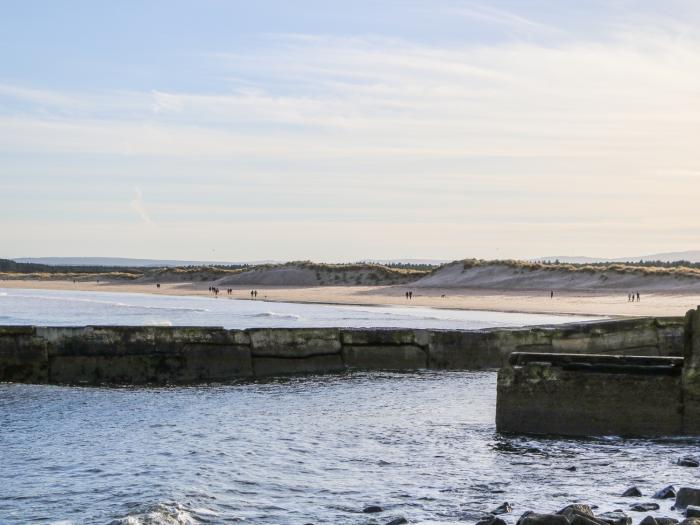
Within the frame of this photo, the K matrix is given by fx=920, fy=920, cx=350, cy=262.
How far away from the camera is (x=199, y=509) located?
23.9ft

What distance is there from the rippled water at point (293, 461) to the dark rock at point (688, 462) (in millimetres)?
146

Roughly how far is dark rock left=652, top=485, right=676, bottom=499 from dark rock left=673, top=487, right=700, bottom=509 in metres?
0.29

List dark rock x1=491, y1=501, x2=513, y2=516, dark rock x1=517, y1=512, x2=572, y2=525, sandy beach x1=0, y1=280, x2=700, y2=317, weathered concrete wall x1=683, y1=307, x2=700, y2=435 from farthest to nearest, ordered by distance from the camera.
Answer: sandy beach x1=0, y1=280, x2=700, y2=317 → weathered concrete wall x1=683, y1=307, x2=700, y2=435 → dark rock x1=491, y1=501, x2=513, y2=516 → dark rock x1=517, y1=512, x2=572, y2=525

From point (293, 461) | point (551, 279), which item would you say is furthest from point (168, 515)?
point (551, 279)

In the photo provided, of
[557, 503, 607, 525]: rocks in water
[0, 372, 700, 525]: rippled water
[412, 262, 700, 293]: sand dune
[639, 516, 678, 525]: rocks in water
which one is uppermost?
[412, 262, 700, 293]: sand dune

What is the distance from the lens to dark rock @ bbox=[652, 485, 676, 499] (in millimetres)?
7488

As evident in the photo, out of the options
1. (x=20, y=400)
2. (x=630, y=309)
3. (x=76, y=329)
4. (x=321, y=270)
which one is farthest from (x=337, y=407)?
(x=321, y=270)

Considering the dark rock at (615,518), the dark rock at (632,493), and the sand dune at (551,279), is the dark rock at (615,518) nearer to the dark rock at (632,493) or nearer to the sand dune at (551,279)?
the dark rock at (632,493)

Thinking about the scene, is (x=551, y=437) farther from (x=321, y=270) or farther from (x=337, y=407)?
(x=321, y=270)

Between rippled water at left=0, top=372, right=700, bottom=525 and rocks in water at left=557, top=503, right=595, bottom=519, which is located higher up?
rocks in water at left=557, top=503, right=595, bottom=519

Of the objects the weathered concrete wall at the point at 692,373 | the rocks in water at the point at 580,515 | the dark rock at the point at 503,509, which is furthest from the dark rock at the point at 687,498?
the weathered concrete wall at the point at 692,373

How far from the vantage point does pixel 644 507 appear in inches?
280

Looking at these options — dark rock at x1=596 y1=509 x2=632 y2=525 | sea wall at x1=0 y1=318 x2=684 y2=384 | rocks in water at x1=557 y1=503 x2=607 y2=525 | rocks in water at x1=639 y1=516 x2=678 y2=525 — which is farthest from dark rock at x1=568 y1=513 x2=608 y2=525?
sea wall at x1=0 y1=318 x2=684 y2=384

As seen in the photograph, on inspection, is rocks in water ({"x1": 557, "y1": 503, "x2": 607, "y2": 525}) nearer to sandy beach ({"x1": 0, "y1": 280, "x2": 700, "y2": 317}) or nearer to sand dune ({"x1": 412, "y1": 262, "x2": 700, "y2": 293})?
sandy beach ({"x1": 0, "y1": 280, "x2": 700, "y2": 317})
